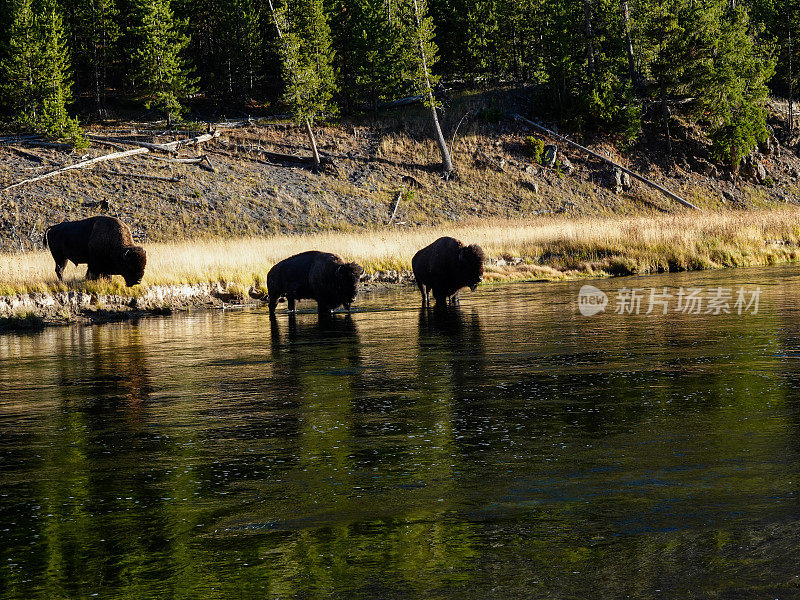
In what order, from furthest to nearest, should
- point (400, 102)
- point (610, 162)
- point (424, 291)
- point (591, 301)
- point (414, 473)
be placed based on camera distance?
1. point (400, 102)
2. point (610, 162)
3. point (424, 291)
4. point (591, 301)
5. point (414, 473)

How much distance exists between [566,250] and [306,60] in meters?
35.2

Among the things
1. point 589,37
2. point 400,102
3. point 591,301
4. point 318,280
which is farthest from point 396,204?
point 318,280

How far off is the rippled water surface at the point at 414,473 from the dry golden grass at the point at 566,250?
1542 cm

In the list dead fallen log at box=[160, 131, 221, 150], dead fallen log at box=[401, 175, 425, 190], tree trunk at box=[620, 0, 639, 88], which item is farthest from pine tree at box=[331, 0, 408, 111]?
tree trunk at box=[620, 0, 639, 88]

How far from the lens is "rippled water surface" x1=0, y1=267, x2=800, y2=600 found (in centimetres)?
495

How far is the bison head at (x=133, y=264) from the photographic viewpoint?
82.0 ft

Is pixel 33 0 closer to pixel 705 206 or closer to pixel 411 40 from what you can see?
pixel 411 40

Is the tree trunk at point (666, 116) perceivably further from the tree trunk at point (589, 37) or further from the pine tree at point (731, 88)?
the tree trunk at point (589, 37)

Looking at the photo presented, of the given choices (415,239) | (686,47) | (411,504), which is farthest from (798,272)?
(686,47)

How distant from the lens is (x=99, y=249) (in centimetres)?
2581

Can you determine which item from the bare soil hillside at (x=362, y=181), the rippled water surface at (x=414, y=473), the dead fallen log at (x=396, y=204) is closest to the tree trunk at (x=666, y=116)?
the bare soil hillside at (x=362, y=181)

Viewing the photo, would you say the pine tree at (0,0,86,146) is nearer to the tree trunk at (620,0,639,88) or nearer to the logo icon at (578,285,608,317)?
the tree trunk at (620,0,639,88)

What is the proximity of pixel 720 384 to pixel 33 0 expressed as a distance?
226 ft

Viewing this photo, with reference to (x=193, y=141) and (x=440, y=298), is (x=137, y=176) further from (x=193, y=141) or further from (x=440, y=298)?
(x=440, y=298)
